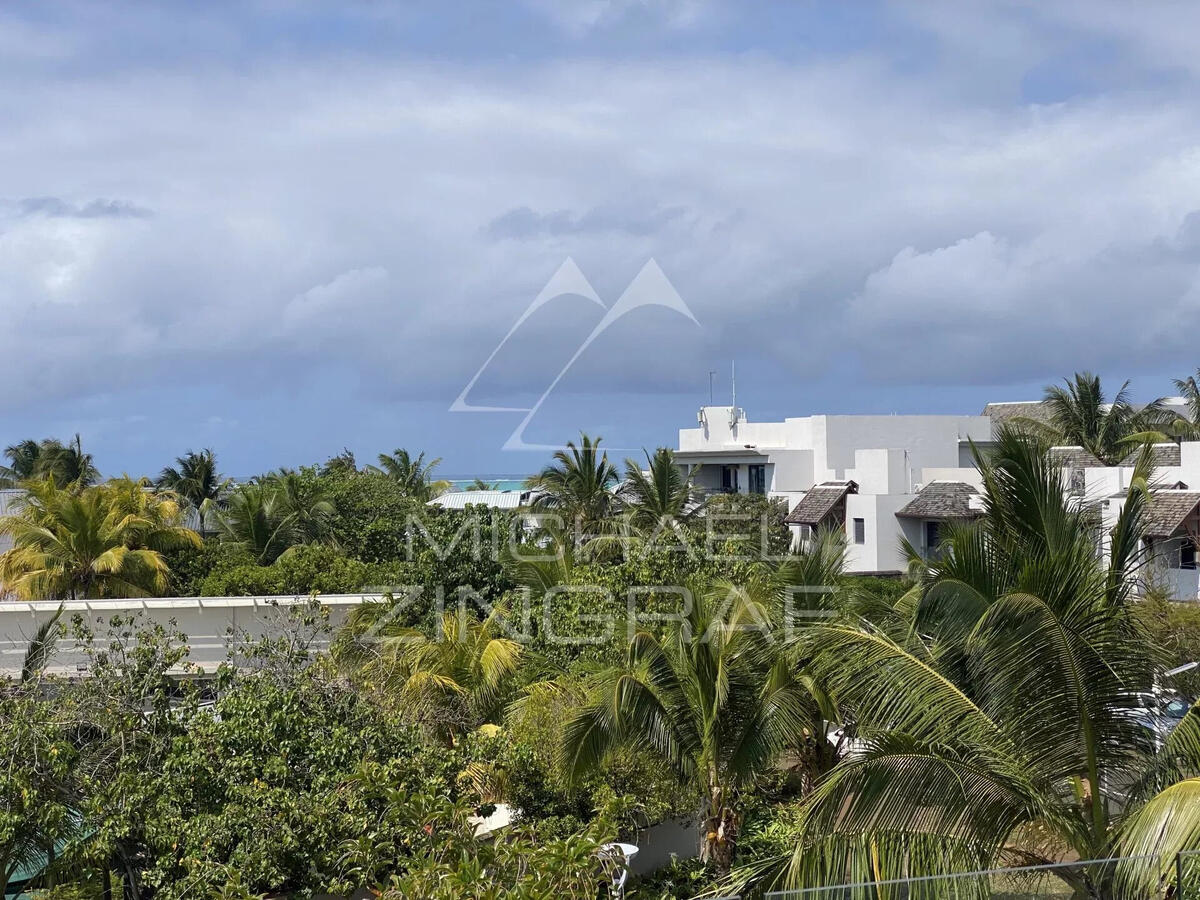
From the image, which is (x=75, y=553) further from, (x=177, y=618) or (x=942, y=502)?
(x=942, y=502)

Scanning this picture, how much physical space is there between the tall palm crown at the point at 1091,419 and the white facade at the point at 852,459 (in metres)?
2.90

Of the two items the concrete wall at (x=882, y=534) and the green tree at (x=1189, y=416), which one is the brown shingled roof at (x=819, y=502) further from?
the green tree at (x=1189, y=416)

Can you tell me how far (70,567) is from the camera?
24.5 metres

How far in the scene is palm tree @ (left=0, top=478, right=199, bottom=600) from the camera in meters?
24.2

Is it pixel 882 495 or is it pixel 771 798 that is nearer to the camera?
pixel 771 798

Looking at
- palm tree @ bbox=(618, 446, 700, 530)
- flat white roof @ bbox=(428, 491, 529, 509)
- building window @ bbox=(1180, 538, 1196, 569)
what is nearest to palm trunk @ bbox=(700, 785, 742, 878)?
building window @ bbox=(1180, 538, 1196, 569)

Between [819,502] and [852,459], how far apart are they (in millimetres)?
5615

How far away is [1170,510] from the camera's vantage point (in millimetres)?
24078

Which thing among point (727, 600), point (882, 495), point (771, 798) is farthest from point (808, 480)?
point (727, 600)

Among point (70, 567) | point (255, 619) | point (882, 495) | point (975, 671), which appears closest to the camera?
point (975, 671)

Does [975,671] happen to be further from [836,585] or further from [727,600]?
[836,585]

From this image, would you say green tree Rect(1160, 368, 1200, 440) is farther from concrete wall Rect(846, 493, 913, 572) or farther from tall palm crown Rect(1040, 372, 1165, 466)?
concrete wall Rect(846, 493, 913, 572)

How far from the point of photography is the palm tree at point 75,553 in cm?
2416

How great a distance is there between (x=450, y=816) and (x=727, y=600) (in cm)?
392
